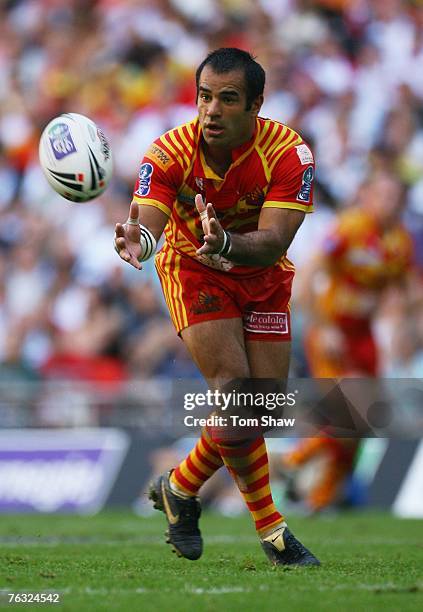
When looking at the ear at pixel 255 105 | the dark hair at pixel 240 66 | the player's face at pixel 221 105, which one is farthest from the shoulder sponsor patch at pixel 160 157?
the ear at pixel 255 105

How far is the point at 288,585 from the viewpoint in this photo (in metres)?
5.43

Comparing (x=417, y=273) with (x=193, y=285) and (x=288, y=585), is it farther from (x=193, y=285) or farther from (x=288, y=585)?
(x=288, y=585)

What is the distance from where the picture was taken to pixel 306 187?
6438 mm

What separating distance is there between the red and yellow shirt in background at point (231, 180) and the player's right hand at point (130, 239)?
44 centimetres

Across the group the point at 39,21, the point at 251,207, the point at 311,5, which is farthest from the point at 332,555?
the point at 39,21

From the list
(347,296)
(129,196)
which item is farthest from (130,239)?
(129,196)

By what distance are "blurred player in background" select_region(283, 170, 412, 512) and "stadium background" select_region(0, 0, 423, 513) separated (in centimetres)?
50

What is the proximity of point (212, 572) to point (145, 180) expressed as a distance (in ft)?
7.02

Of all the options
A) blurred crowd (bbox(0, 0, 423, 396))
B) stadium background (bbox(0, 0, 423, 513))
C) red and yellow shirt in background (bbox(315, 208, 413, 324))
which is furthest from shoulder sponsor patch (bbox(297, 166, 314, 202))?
stadium background (bbox(0, 0, 423, 513))

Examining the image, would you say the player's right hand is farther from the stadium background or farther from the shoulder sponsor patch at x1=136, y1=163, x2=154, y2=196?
the stadium background

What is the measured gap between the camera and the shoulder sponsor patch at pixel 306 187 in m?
6.40

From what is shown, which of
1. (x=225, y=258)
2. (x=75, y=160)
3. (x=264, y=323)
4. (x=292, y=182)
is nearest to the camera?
(x=225, y=258)

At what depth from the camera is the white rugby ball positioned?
20.1ft

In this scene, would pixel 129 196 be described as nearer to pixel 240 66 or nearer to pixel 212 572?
pixel 240 66
